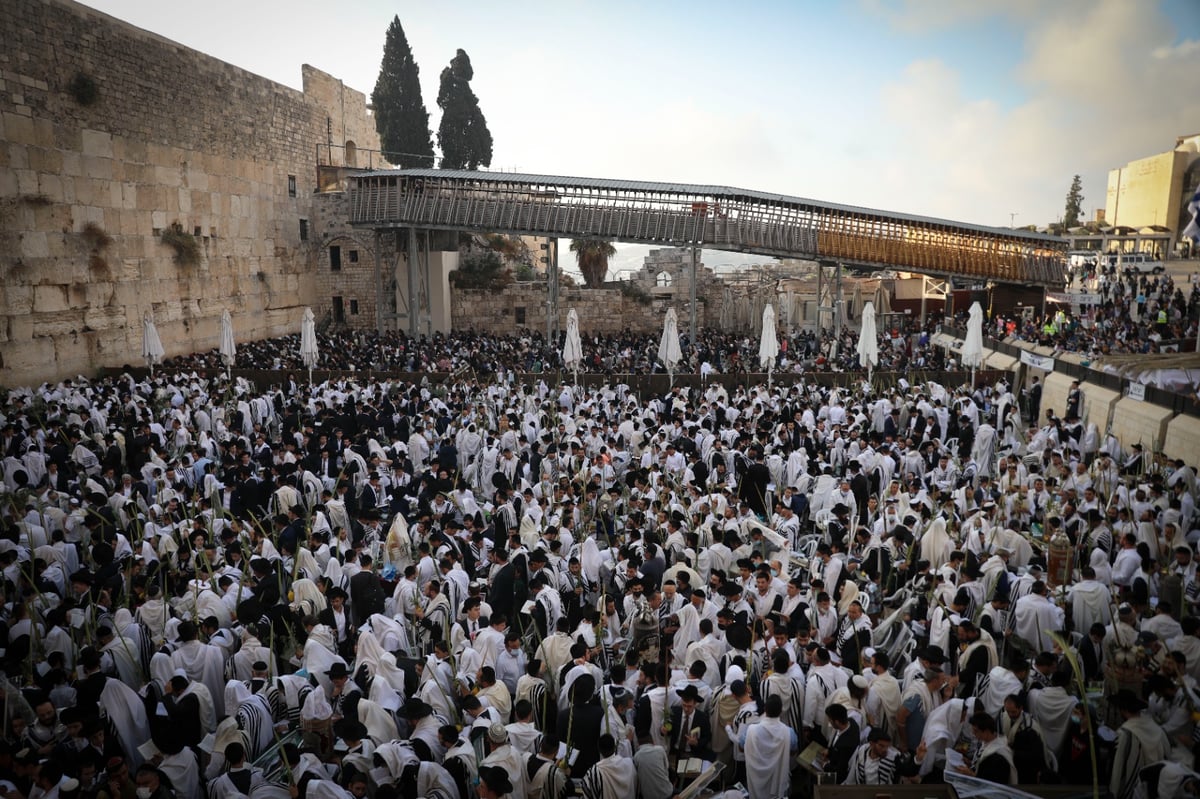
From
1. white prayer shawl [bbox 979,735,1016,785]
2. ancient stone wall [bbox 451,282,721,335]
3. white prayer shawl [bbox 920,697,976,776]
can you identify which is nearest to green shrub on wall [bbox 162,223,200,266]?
ancient stone wall [bbox 451,282,721,335]

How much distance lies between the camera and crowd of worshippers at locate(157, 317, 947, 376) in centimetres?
2144


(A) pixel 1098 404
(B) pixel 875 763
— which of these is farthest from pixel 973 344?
(B) pixel 875 763

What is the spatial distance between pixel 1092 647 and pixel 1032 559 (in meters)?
2.08

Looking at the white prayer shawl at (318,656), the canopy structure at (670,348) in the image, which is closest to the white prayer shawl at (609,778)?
the white prayer shawl at (318,656)

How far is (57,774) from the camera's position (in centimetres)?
496

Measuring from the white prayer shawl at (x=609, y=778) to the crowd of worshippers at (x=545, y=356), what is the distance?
48.7 ft

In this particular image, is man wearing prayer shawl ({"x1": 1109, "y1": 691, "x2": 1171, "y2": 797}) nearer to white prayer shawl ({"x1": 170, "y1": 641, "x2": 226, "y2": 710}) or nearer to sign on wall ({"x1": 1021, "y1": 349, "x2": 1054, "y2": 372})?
white prayer shawl ({"x1": 170, "y1": 641, "x2": 226, "y2": 710})

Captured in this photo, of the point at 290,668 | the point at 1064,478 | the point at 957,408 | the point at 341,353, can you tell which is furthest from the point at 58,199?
the point at 1064,478

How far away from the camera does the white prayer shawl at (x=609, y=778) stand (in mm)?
5152

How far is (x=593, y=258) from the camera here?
3444 centimetres

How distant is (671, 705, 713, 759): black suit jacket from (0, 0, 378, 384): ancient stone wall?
2100cm

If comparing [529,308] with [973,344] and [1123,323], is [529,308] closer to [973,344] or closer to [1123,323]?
[973,344]

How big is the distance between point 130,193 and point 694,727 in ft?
82.2

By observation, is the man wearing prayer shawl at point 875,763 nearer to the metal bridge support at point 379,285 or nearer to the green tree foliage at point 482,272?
the metal bridge support at point 379,285
